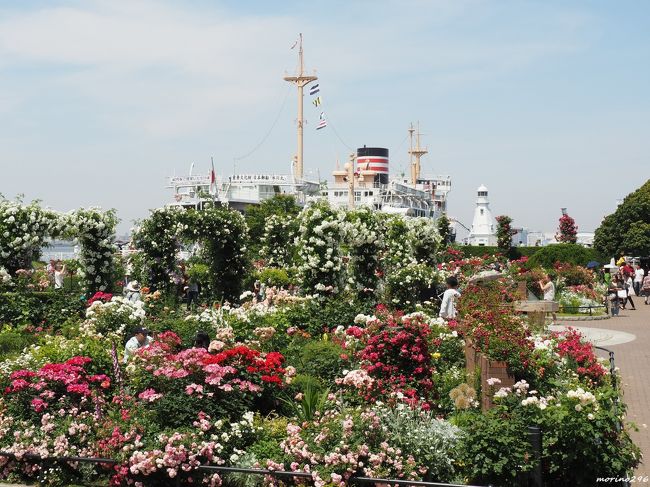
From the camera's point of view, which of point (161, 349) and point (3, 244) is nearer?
point (161, 349)

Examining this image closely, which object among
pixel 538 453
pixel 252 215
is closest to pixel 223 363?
pixel 538 453

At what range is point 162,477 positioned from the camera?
731 centimetres

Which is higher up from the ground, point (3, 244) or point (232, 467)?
point (3, 244)

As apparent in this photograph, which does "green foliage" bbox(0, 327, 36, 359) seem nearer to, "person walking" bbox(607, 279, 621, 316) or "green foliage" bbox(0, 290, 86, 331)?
"green foliage" bbox(0, 290, 86, 331)

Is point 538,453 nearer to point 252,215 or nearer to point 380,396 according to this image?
point 380,396

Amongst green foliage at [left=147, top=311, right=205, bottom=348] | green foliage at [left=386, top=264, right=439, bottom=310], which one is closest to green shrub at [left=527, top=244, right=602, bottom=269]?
green foliage at [left=386, top=264, right=439, bottom=310]

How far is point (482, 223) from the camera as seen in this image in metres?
99.2

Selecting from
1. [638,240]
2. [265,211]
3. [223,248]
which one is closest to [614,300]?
[223,248]

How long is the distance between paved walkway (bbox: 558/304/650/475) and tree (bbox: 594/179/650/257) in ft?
83.5

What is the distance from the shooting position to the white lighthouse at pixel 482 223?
9812 cm

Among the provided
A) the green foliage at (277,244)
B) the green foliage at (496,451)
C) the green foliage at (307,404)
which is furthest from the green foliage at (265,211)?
the green foliage at (496,451)

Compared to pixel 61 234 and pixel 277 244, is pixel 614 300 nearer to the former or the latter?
pixel 277 244

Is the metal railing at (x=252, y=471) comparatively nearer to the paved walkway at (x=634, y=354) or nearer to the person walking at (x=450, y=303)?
the paved walkway at (x=634, y=354)

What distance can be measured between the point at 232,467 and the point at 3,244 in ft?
39.2
